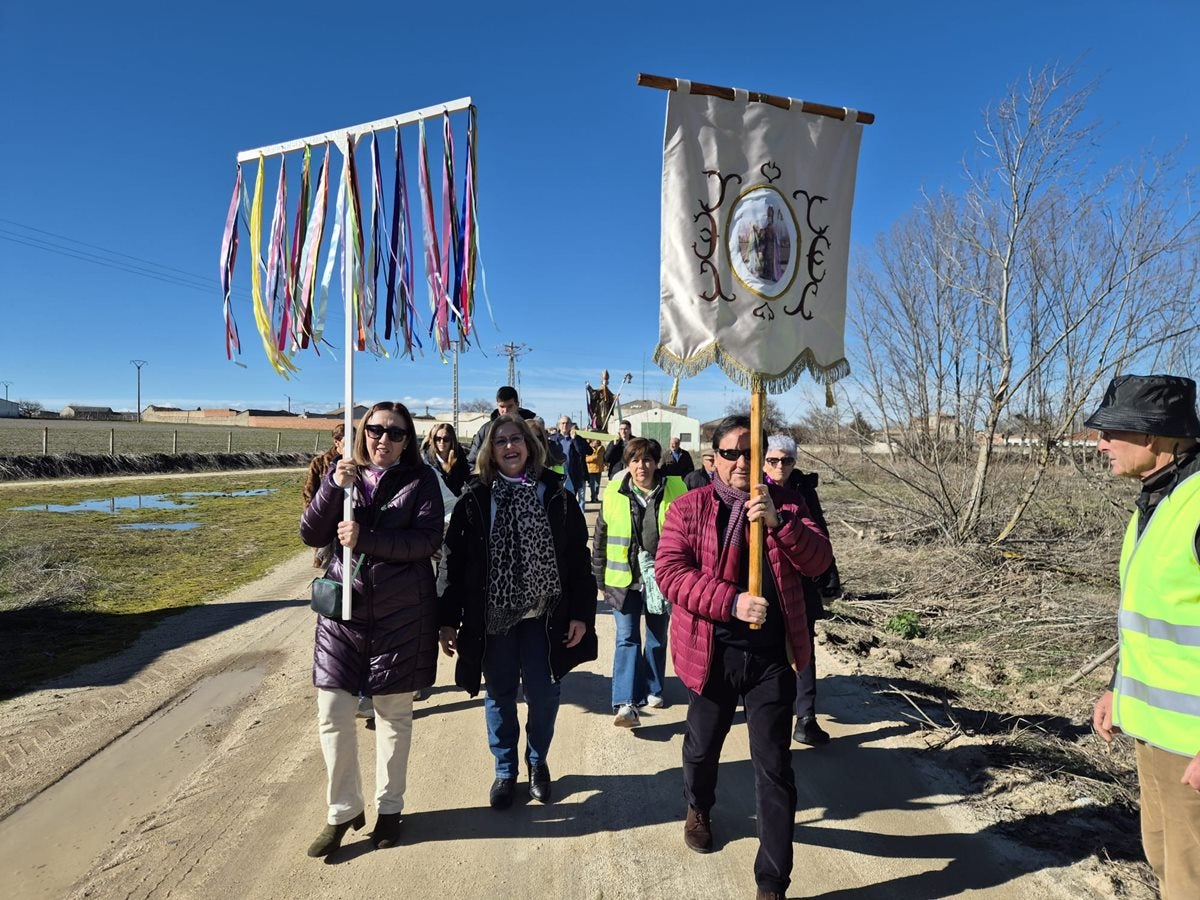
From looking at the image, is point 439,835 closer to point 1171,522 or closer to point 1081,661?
point 1171,522

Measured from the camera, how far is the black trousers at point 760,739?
276 centimetres

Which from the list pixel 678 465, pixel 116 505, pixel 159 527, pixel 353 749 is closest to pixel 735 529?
pixel 353 749

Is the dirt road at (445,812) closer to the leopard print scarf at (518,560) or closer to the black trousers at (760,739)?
the black trousers at (760,739)

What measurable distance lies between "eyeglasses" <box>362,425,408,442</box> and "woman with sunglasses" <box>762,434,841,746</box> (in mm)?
2038

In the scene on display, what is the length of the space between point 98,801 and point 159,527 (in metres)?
10.5

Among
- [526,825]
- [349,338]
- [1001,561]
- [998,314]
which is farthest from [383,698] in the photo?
[998,314]

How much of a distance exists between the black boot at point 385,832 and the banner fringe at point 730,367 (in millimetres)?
2441

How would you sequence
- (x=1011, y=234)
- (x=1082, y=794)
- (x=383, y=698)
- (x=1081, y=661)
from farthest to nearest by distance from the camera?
1. (x=1011, y=234)
2. (x=1081, y=661)
3. (x=1082, y=794)
4. (x=383, y=698)

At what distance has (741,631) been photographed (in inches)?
117

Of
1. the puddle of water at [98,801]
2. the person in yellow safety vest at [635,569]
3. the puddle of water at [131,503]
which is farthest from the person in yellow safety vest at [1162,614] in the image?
the puddle of water at [131,503]

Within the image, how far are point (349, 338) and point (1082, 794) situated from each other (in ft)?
14.3

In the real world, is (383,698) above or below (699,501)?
below

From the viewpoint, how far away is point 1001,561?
8.82 meters

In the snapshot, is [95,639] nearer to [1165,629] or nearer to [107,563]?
[107,563]
